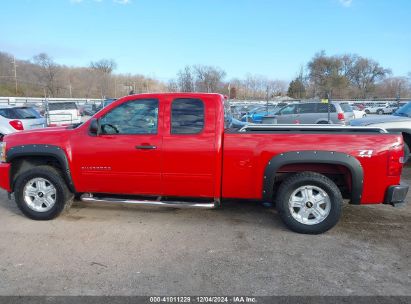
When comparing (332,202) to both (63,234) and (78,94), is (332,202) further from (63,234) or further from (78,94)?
(78,94)

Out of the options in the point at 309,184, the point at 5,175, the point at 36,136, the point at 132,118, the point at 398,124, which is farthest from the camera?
the point at 398,124

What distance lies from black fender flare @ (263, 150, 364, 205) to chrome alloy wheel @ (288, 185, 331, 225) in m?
0.35

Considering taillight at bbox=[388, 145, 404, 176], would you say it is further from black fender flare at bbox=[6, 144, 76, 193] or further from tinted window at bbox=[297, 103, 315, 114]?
tinted window at bbox=[297, 103, 315, 114]

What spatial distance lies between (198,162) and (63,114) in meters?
13.5

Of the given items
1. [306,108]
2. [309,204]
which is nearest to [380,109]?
[306,108]

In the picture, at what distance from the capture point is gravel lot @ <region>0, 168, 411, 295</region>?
3225 mm

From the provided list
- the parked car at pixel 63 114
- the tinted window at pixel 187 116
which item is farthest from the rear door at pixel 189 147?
the parked car at pixel 63 114

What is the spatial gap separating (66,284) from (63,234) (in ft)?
4.34

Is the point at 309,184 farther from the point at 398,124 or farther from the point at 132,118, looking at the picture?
the point at 398,124

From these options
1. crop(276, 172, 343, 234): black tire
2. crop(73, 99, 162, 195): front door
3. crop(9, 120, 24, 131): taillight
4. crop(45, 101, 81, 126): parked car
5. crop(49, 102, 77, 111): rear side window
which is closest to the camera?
crop(276, 172, 343, 234): black tire

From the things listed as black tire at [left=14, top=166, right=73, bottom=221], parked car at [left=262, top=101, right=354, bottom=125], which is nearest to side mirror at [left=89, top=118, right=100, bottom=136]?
black tire at [left=14, top=166, right=73, bottom=221]

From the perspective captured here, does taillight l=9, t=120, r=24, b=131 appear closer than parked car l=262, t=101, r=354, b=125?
Yes

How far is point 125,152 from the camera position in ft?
15.0

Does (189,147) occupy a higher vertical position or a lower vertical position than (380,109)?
higher
